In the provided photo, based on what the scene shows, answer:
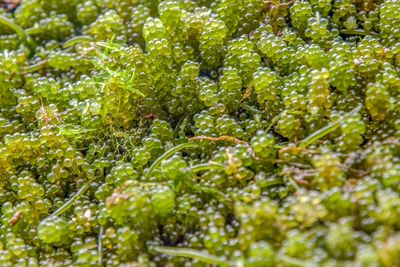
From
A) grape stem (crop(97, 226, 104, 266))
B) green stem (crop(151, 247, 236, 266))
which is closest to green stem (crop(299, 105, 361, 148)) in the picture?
green stem (crop(151, 247, 236, 266))

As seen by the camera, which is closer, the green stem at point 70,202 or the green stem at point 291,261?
the green stem at point 291,261

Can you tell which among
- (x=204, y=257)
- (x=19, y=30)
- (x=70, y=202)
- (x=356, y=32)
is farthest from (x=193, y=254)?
(x=19, y=30)

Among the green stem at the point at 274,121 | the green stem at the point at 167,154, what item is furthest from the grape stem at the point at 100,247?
the green stem at the point at 274,121

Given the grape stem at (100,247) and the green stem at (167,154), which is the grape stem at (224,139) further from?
the grape stem at (100,247)

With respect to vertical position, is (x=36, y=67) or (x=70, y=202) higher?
(x=36, y=67)

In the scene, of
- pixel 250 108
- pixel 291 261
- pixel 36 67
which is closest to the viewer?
pixel 291 261

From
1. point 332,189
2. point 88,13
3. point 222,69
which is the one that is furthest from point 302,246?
point 88,13

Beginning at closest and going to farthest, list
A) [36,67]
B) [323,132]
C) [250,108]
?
[323,132] → [250,108] → [36,67]

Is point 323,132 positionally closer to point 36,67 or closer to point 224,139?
point 224,139

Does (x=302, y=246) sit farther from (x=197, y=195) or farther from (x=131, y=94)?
(x=131, y=94)
